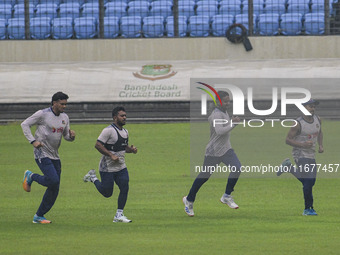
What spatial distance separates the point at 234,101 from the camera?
99.5ft

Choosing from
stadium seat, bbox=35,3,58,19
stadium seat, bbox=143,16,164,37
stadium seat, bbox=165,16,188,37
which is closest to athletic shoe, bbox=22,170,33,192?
stadium seat, bbox=165,16,188,37

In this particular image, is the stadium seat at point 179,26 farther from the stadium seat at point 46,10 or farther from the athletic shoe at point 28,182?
the athletic shoe at point 28,182

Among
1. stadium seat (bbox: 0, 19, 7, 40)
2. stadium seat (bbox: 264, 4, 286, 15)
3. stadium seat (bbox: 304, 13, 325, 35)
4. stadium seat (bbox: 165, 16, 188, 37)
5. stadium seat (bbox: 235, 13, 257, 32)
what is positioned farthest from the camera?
stadium seat (bbox: 264, 4, 286, 15)

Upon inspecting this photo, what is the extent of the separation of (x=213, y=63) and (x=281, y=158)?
9241 millimetres

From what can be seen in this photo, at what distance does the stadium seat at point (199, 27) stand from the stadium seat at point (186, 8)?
103cm

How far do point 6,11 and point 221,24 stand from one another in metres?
8.72

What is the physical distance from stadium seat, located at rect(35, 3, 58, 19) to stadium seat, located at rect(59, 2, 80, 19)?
0.24 metres

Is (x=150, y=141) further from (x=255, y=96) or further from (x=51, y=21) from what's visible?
(x=51, y=21)

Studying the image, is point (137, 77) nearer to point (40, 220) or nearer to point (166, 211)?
point (166, 211)

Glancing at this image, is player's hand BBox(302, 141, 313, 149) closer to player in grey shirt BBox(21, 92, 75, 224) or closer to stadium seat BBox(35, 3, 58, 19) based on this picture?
player in grey shirt BBox(21, 92, 75, 224)

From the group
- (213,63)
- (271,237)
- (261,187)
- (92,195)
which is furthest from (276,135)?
(271,237)

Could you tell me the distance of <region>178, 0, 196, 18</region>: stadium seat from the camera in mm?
36188

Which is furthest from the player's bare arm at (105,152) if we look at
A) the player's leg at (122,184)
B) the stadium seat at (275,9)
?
the stadium seat at (275,9)

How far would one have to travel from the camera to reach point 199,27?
115ft
